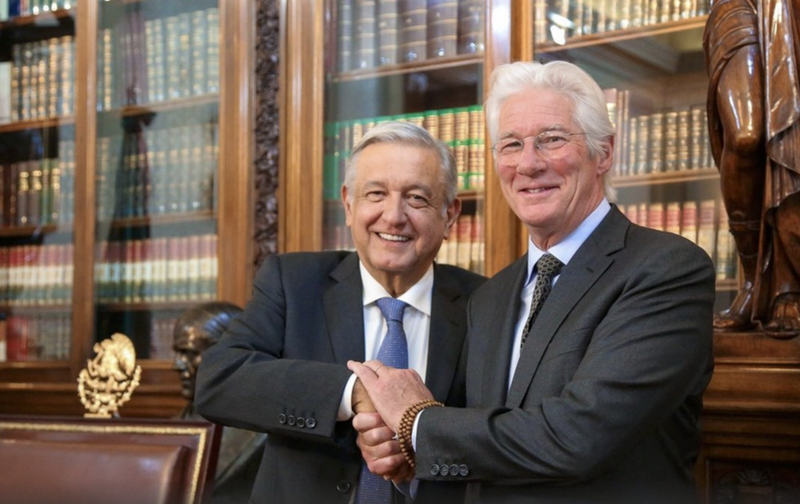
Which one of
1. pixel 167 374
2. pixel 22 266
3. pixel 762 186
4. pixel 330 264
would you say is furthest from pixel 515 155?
pixel 22 266

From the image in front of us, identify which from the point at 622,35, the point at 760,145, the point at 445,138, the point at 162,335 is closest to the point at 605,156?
the point at 760,145

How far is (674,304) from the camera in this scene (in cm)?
176

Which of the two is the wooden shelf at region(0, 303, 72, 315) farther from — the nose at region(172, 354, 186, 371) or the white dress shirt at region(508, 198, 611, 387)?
the white dress shirt at region(508, 198, 611, 387)

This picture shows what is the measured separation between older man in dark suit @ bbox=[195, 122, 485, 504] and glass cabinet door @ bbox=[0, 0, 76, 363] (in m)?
2.45

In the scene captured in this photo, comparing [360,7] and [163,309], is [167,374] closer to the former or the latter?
[163,309]

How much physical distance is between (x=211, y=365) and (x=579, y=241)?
0.79 metres

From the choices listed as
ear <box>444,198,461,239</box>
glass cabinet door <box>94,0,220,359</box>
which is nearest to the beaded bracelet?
ear <box>444,198,461,239</box>

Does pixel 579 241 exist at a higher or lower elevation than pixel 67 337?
higher

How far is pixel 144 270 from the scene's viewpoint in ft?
14.7

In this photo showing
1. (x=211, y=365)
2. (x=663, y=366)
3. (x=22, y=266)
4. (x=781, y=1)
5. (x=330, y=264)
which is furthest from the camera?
(x=22, y=266)

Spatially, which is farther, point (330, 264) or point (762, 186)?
point (762, 186)

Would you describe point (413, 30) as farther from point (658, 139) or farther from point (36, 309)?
point (36, 309)

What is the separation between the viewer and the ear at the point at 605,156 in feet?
6.64

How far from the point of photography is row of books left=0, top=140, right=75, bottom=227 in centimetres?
460
